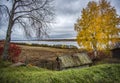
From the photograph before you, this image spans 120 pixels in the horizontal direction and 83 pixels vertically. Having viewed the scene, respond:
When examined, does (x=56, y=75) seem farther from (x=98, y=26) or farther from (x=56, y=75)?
(x=98, y=26)

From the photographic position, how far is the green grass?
1204 centimetres

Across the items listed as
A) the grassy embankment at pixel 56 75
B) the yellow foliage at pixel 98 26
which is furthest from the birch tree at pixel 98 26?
the grassy embankment at pixel 56 75

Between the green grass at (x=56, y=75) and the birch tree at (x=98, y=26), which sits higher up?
the birch tree at (x=98, y=26)

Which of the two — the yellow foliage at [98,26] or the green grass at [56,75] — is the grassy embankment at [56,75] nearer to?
the green grass at [56,75]

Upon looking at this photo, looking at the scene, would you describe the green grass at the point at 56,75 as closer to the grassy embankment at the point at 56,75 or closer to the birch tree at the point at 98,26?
the grassy embankment at the point at 56,75

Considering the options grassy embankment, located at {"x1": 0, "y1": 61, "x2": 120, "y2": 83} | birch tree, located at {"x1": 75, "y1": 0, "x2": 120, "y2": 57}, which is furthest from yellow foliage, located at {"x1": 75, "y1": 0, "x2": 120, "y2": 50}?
grassy embankment, located at {"x1": 0, "y1": 61, "x2": 120, "y2": 83}

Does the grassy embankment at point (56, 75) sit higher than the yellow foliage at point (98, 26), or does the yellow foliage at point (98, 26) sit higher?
the yellow foliage at point (98, 26)

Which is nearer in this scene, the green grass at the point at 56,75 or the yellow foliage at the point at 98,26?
the green grass at the point at 56,75

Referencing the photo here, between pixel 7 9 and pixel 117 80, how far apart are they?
10830mm

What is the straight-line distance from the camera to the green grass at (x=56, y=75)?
1204 cm

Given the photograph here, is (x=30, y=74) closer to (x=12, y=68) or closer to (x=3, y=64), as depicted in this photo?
(x=12, y=68)

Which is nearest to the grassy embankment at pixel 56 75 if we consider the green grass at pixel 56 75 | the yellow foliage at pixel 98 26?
the green grass at pixel 56 75

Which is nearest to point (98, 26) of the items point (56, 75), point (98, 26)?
point (98, 26)

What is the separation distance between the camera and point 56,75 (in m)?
12.6
